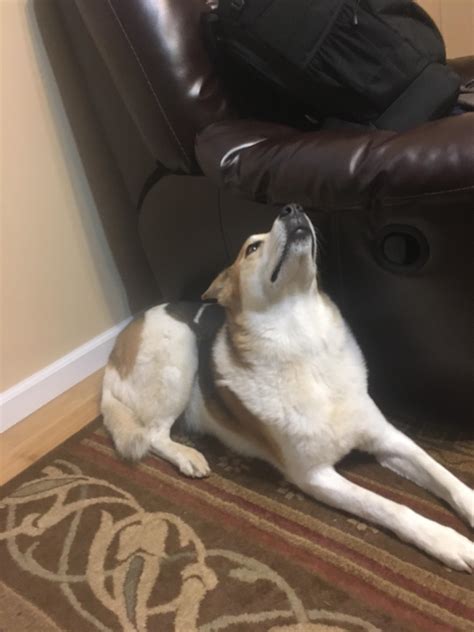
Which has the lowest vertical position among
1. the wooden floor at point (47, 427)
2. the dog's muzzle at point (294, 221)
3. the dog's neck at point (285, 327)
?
the wooden floor at point (47, 427)

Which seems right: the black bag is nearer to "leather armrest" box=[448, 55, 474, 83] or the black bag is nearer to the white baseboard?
"leather armrest" box=[448, 55, 474, 83]

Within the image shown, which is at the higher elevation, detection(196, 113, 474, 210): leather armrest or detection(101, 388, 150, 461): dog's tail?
detection(196, 113, 474, 210): leather armrest

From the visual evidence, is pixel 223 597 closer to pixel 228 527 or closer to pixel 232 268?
pixel 228 527

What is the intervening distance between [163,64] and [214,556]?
1.24 m

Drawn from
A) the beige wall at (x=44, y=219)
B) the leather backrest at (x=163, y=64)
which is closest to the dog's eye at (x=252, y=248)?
the leather backrest at (x=163, y=64)

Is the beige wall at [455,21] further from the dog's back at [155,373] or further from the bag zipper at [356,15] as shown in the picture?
the dog's back at [155,373]

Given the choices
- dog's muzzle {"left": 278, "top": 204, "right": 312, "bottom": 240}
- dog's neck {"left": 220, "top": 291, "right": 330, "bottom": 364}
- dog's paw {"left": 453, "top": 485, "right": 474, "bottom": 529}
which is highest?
dog's muzzle {"left": 278, "top": 204, "right": 312, "bottom": 240}

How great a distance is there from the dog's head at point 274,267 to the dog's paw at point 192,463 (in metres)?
0.45

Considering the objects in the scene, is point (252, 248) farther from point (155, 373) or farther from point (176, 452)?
point (176, 452)

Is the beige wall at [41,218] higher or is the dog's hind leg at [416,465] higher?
the beige wall at [41,218]

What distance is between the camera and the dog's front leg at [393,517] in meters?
1.27

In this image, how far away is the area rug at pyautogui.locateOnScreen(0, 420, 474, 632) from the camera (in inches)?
48.9

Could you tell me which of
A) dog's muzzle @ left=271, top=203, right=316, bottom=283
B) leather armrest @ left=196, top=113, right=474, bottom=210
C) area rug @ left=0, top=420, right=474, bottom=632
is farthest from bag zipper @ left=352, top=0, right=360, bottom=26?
area rug @ left=0, top=420, right=474, bottom=632

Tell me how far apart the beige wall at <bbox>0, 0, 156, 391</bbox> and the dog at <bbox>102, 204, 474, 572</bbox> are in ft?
2.32
